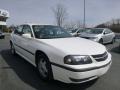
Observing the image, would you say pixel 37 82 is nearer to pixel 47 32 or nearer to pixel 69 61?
pixel 69 61

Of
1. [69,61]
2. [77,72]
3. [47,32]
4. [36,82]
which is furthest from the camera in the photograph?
[47,32]

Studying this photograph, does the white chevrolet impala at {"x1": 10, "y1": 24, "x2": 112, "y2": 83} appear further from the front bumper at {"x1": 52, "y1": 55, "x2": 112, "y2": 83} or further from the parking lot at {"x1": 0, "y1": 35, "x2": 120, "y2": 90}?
the parking lot at {"x1": 0, "y1": 35, "x2": 120, "y2": 90}

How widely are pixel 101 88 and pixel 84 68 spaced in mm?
847

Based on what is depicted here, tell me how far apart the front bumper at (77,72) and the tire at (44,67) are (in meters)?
0.21

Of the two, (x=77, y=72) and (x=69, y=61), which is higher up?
(x=69, y=61)

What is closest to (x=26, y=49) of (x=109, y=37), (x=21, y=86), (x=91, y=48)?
(x=21, y=86)

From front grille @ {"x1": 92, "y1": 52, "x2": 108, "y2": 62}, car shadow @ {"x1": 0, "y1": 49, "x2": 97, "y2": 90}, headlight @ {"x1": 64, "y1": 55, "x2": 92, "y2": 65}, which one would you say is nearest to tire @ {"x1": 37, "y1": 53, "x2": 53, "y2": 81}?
car shadow @ {"x1": 0, "y1": 49, "x2": 97, "y2": 90}

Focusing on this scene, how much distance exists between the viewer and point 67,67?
3574mm

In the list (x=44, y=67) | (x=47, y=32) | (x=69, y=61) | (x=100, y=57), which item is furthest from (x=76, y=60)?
(x=47, y=32)

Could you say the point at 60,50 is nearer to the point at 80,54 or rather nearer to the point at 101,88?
the point at 80,54

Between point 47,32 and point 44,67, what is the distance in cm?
134

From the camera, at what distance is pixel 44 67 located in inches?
173

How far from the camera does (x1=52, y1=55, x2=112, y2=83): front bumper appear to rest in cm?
352

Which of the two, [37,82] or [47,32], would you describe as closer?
[37,82]
